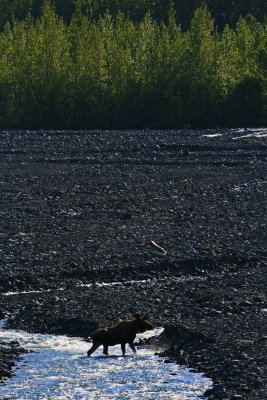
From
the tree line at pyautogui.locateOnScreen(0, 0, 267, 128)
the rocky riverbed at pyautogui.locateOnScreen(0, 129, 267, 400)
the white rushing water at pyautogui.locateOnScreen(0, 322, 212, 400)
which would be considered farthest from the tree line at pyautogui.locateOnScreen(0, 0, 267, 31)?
the white rushing water at pyautogui.locateOnScreen(0, 322, 212, 400)

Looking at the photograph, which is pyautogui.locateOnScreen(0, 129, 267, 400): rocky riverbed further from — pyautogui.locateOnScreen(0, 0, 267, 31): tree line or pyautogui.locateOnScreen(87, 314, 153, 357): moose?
pyautogui.locateOnScreen(0, 0, 267, 31): tree line

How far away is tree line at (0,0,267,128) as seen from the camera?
64312 millimetres

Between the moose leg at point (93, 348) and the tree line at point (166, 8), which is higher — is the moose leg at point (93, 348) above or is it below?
below

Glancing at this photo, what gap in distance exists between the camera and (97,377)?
10305 mm

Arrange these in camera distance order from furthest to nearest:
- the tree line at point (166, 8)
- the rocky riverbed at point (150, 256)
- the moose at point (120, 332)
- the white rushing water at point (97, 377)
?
the tree line at point (166, 8)
the rocky riverbed at point (150, 256)
the moose at point (120, 332)
the white rushing water at point (97, 377)

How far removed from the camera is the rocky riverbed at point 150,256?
1170 centimetres

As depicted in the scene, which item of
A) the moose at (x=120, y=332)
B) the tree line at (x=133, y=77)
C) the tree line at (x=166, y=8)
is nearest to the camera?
the moose at (x=120, y=332)

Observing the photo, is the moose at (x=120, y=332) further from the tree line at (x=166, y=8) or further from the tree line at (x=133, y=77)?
the tree line at (x=166, y=8)

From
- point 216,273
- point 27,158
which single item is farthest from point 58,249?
point 27,158

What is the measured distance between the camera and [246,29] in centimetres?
7262

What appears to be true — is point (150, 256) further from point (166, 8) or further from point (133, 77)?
point (166, 8)

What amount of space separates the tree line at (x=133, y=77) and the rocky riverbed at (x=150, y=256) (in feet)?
103

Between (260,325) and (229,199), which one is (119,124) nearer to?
(229,199)

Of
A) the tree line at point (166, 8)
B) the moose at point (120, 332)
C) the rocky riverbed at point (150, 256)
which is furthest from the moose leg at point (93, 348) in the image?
the tree line at point (166, 8)
